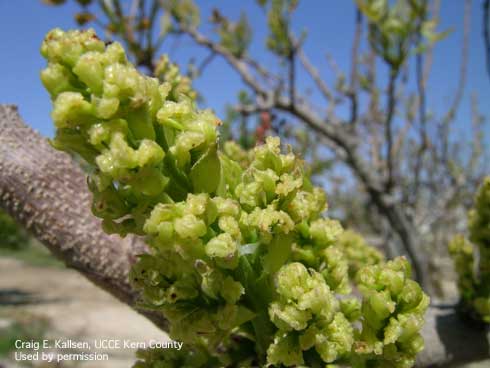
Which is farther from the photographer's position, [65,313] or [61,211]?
[65,313]

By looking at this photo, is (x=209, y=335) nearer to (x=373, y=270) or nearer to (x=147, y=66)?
(x=373, y=270)

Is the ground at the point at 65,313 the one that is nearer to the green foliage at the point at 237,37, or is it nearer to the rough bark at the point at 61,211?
the green foliage at the point at 237,37

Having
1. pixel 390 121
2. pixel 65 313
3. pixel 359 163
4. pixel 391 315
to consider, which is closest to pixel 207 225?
pixel 391 315

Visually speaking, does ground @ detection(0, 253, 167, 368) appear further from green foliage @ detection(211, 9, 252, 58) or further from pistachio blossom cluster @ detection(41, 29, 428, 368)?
pistachio blossom cluster @ detection(41, 29, 428, 368)

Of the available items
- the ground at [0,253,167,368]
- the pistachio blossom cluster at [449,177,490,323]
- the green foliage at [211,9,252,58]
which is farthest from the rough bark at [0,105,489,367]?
the ground at [0,253,167,368]

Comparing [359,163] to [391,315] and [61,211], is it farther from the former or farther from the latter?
[391,315]

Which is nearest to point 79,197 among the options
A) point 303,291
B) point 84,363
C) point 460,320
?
point 303,291

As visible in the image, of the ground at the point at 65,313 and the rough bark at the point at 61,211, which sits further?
the ground at the point at 65,313

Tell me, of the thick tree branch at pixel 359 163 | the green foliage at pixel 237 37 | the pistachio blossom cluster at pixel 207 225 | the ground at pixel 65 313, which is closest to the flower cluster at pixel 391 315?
the pistachio blossom cluster at pixel 207 225
